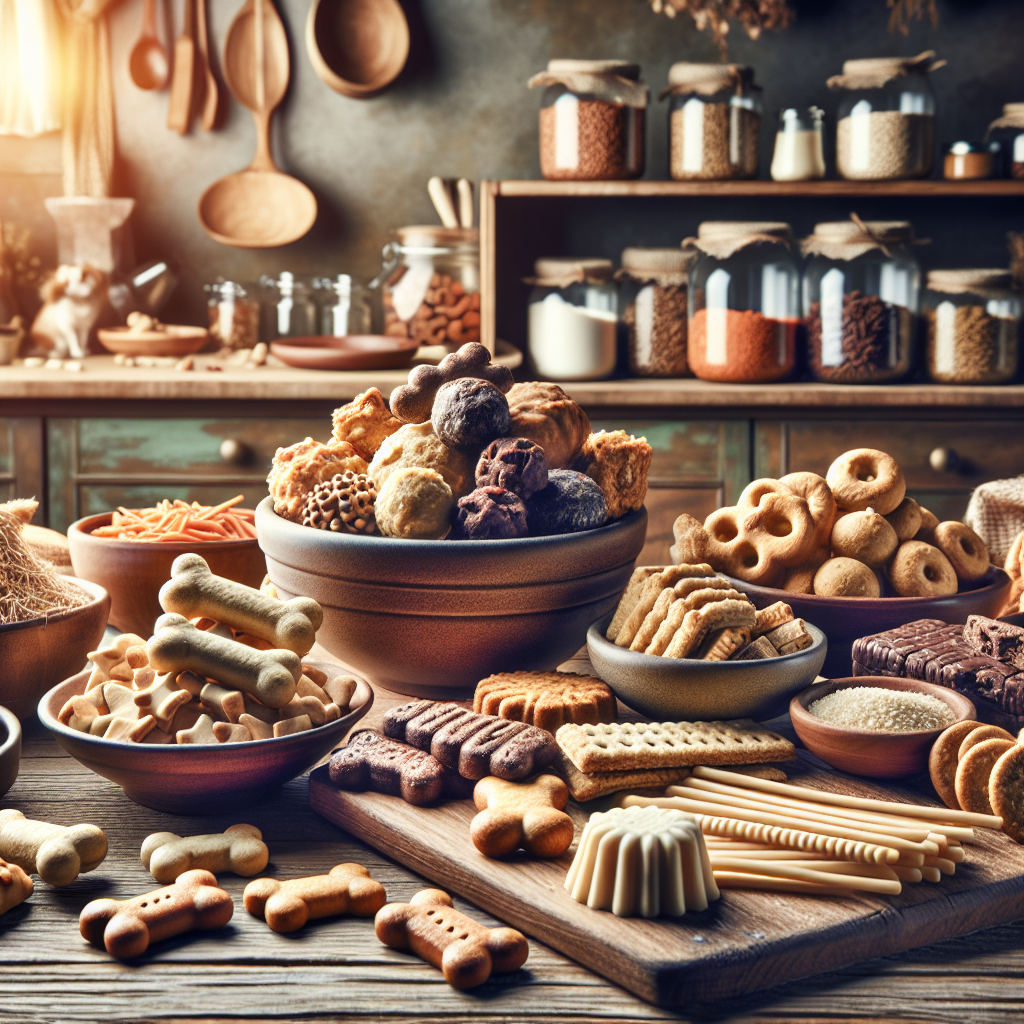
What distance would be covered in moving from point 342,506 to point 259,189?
2403mm

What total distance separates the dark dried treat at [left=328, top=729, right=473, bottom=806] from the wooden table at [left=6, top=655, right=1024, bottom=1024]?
0.10 meters

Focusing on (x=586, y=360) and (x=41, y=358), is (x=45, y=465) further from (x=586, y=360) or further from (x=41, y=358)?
(x=586, y=360)

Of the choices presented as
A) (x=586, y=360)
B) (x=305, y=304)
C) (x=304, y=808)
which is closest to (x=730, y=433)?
(x=586, y=360)

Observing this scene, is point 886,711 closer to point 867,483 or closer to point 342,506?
point 867,483

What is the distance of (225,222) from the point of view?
3.29 metres

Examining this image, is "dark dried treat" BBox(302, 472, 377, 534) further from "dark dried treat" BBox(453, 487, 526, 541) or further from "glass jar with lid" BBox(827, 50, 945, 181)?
"glass jar with lid" BBox(827, 50, 945, 181)

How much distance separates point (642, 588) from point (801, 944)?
42 centimetres

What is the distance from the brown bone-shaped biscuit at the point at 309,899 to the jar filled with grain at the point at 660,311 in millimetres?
2246

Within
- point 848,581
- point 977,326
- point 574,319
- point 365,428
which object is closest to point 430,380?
point 365,428

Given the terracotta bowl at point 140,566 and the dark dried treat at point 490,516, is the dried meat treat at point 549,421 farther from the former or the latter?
the terracotta bowl at point 140,566

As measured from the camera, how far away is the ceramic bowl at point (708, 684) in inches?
38.8

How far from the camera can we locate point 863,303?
2750 millimetres

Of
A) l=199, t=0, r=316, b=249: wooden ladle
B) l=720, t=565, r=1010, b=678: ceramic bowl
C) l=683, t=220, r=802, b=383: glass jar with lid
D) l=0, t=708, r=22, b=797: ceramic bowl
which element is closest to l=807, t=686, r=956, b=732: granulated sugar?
l=720, t=565, r=1010, b=678: ceramic bowl

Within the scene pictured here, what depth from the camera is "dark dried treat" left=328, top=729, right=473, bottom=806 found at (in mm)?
920
